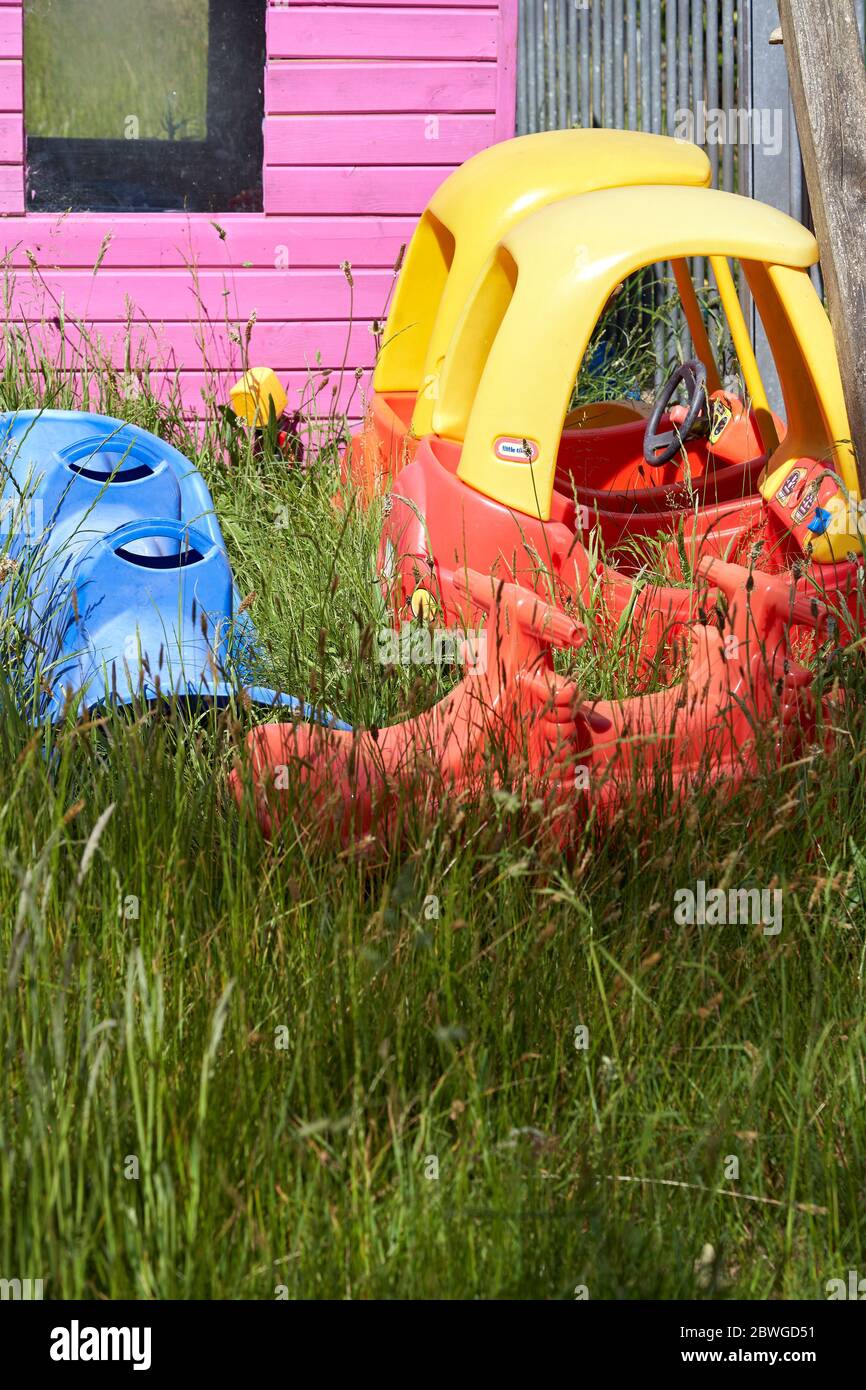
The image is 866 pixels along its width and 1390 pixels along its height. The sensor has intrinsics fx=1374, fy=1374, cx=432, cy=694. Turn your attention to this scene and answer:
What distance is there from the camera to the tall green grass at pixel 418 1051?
1499 millimetres

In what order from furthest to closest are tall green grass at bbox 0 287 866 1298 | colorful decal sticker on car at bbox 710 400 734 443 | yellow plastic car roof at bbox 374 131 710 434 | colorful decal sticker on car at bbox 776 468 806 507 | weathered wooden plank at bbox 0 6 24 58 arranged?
weathered wooden plank at bbox 0 6 24 58 → colorful decal sticker on car at bbox 710 400 734 443 → yellow plastic car roof at bbox 374 131 710 434 → colorful decal sticker on car at bbox 776 468 806 507 → tall green grass at bbox 0 287 866 1298

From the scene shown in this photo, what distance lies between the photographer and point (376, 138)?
6141mm

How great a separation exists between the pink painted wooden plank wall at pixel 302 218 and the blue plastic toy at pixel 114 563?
2.18 meters

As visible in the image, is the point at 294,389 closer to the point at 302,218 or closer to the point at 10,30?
the point at 302,218

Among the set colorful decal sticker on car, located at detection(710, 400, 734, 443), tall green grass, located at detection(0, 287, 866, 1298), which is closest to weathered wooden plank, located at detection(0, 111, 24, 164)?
colorful decal sticker on car, located at detection(710, 400, 734, 443)

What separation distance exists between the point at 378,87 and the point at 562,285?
3151 millimetres

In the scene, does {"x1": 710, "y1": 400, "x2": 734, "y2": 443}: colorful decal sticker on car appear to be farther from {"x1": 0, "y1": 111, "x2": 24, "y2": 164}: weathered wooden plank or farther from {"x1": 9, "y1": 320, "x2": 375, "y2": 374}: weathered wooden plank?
{"x1": 0, "y1": 111, "x2": 24, "y2": 164}: weathered wooden plank

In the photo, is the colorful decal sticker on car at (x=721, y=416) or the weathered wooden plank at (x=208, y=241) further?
the weathered wooden plank at (x=208, y=241)

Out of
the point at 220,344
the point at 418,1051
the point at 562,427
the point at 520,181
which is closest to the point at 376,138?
the point at 220,344

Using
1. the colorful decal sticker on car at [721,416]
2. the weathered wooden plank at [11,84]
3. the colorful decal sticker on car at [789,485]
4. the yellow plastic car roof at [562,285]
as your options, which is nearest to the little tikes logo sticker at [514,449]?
the yellow plastic car roof at [562,285]

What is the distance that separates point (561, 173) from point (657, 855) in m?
2.76

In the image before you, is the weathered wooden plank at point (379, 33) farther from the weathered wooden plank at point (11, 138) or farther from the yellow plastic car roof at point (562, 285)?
the yellow plastic car roof at point (562, 285)

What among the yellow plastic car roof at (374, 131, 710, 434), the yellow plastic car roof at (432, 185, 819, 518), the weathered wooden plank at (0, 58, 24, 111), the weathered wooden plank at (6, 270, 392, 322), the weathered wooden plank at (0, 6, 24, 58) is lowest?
the yellow plastic car roof at (432, 185, 819, 518)

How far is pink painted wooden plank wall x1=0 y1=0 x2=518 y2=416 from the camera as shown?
19.8ft
